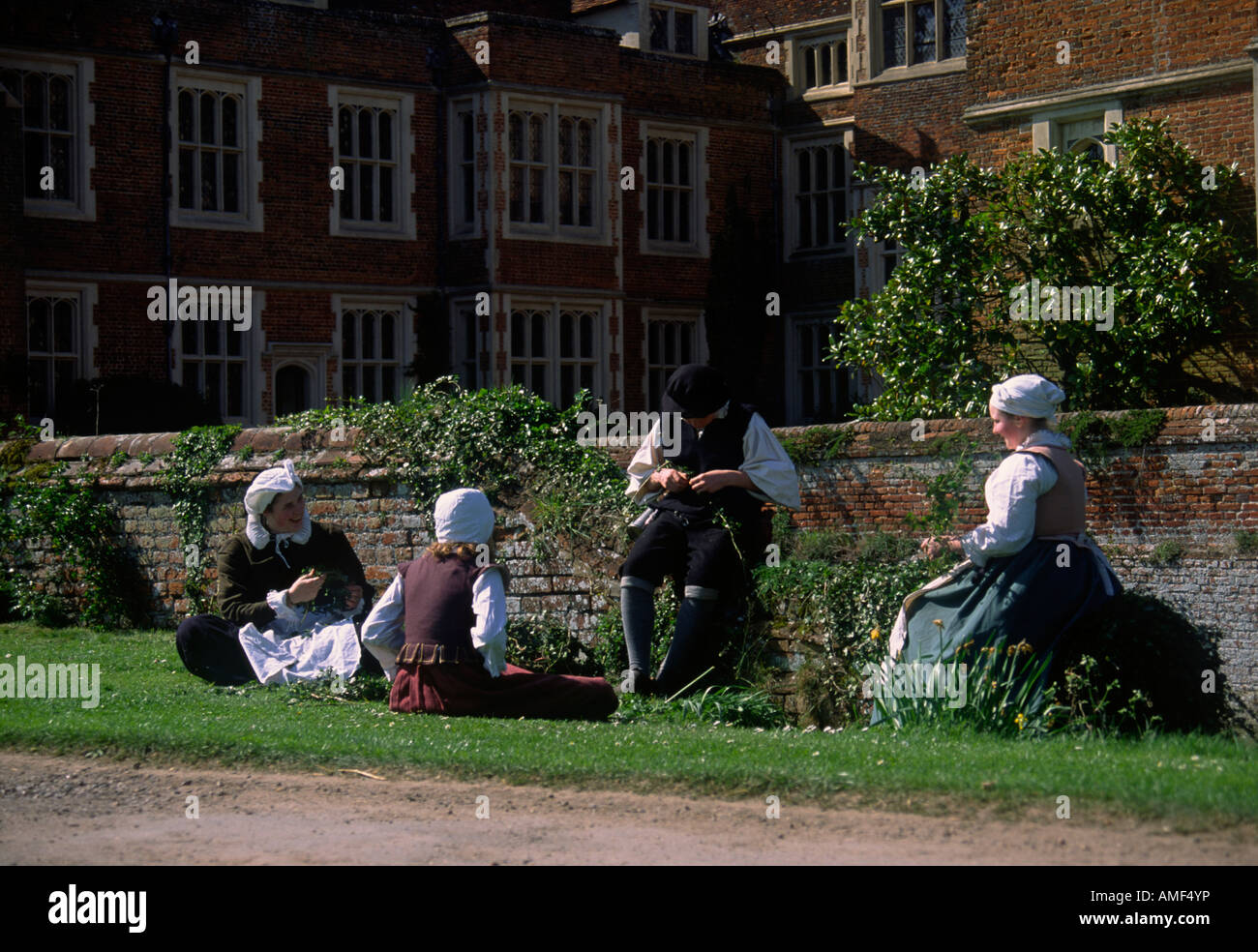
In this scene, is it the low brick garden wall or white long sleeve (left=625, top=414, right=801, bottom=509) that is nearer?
white long sleeve (left=625, top=414, right=801, bottom=509)

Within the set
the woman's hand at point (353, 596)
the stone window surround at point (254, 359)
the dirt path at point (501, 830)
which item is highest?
the stone window surround at point (254, 359)

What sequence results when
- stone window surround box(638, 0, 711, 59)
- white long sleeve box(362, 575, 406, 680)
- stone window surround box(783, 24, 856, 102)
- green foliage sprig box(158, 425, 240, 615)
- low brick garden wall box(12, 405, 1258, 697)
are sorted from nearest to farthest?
1. white long sleeve box(362, 575, 406, 680)
2. low brick garden wall box(12, 405, 1258, 697)
3. green foliage sprig box(158, 425, 240, 615)
4. stone window surround box(638, 0, 711, 59)
5. stone window surround box(783, 24, 856, 102)

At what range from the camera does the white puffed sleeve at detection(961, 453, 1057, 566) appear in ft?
25.9

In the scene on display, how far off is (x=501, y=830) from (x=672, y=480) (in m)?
3.95

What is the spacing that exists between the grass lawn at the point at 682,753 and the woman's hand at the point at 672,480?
4.83 feet

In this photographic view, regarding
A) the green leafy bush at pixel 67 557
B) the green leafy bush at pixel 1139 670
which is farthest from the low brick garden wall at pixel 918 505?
the green leafy bush at pixel 1139 670

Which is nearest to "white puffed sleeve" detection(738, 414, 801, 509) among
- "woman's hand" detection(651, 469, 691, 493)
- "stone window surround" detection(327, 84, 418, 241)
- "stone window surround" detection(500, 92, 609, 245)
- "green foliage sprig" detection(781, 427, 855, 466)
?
"woman's hand" detection(651, 469, 691, 493)

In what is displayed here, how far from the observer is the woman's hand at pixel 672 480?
31.4 feet

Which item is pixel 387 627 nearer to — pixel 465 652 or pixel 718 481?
pixel 465 652

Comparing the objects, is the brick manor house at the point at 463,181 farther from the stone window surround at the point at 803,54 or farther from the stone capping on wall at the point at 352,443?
the stone capping on wall at the point at 352,443

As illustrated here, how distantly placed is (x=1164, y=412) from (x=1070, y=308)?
5.46 metres

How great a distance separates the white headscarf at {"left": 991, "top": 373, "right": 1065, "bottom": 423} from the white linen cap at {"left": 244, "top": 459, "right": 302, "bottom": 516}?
457 centimetres

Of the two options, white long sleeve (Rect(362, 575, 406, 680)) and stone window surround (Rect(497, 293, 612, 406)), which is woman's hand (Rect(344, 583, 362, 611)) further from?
stone window surround (Rect(497, 293, 612, 406))

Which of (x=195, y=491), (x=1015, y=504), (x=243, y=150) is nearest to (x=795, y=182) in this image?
(x=243, y=150)
